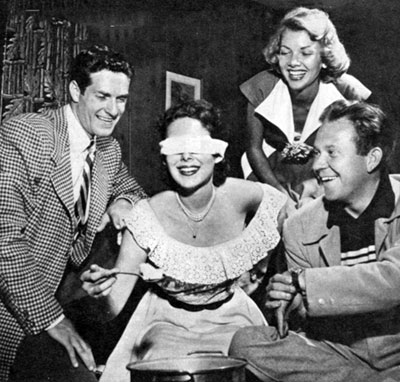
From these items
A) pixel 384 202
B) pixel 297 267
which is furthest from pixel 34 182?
pixel 384 202

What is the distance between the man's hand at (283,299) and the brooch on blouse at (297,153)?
1.14 ft

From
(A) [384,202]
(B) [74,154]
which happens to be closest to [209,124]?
(B) [74,154]

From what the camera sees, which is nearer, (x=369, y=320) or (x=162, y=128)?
(x=369, y=320)

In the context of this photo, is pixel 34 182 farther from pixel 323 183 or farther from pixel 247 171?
pixel 323 183

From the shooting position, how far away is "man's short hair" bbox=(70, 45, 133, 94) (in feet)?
6.89

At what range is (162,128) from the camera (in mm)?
2041

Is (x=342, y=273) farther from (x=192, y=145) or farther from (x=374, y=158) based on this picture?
(x=192, y=145)

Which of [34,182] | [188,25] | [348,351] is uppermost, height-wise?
[188,25]

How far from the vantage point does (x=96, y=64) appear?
6.91 ft

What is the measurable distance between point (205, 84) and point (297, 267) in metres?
0.63

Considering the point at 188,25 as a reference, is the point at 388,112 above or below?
below

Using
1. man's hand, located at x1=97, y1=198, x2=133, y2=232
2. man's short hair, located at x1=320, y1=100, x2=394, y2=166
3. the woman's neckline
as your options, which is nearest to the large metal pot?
the woman's neckline

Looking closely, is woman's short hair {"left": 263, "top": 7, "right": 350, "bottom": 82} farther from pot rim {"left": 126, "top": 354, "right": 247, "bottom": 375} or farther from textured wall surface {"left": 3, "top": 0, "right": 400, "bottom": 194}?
pot rim {"left": 126, "top": 354, "right": 247, "bottom": 375}

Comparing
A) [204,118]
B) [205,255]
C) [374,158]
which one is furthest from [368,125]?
[205,255]
